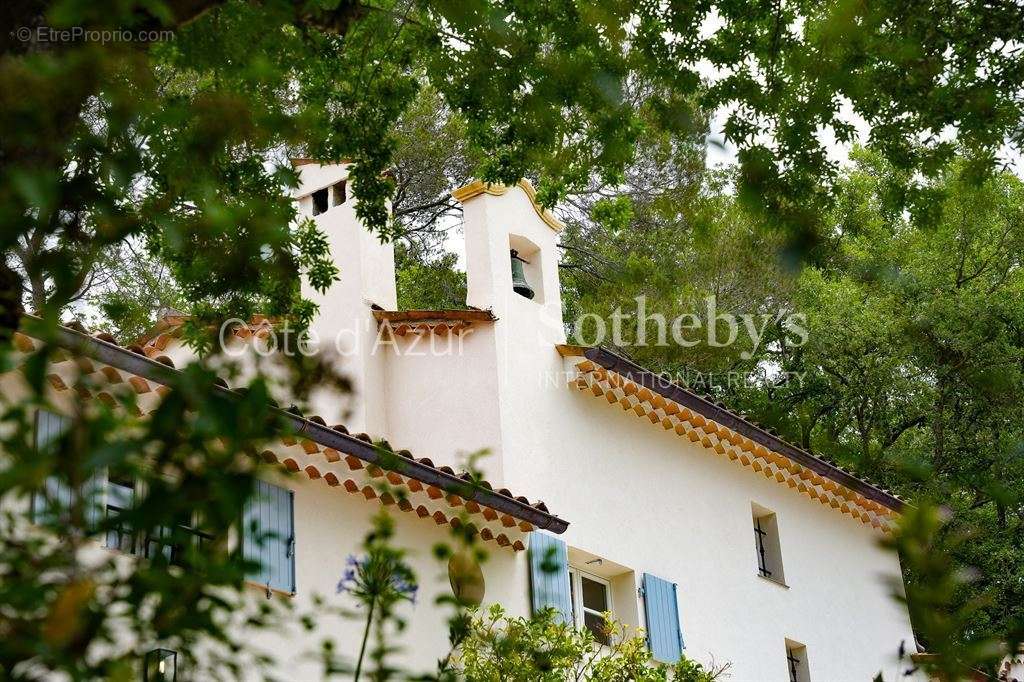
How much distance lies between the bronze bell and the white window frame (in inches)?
125

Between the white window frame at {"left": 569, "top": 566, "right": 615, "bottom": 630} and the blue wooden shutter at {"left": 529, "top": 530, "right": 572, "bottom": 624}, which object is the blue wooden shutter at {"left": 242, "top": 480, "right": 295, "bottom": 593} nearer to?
the blue wooden shutter at {"left": 529, "top": 530, "right": 572, "bottom": 624}

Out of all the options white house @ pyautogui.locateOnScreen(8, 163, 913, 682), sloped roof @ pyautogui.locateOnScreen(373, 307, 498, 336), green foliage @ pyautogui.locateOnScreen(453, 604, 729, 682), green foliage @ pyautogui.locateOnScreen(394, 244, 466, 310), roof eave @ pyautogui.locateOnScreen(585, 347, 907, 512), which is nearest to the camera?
green foliage @ pyautogui.locateOnScreen(453, 604, 729, 682)

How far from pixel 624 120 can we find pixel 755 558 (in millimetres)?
7863

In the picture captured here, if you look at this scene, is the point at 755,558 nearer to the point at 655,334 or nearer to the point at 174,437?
the point at 655,334

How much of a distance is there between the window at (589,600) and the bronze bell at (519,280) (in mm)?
3192

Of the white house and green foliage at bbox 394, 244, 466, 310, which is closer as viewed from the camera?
the white house

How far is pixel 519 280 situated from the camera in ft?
48.9

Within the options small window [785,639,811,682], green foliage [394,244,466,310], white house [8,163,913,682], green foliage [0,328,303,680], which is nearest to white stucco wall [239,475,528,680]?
white house [8,163,913,682]

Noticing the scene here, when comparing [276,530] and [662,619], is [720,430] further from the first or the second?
[276,530]

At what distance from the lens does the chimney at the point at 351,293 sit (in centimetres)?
1414

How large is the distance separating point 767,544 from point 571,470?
139 inches

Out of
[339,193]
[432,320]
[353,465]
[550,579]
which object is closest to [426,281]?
[339,193]

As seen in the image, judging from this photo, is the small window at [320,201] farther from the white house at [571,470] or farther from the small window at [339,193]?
the small window at [339,193]

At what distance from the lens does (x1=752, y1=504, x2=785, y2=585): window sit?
52.2 feet
